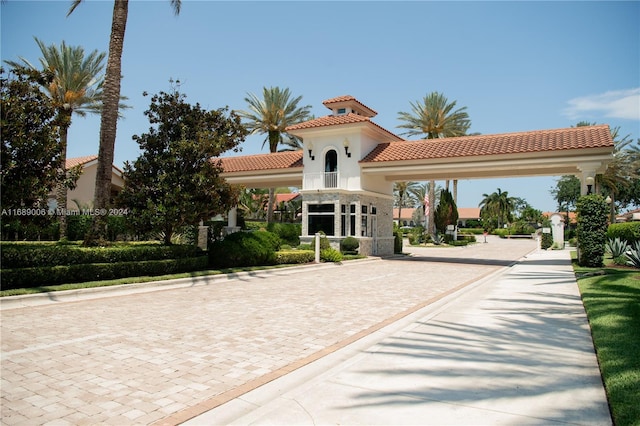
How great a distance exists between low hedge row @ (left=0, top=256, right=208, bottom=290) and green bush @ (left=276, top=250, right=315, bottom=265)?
460 centimetres

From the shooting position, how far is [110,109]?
1609 cm

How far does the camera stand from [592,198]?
1930 cm

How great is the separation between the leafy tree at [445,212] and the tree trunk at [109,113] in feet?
129

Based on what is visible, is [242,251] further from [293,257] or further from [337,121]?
[337,121]

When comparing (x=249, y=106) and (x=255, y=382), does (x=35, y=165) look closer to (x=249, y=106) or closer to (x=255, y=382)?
(x=255, y=382)

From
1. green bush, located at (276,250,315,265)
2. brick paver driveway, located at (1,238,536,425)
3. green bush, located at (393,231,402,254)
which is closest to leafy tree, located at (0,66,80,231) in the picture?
brick paver driveway, located at (1,238,536,425)

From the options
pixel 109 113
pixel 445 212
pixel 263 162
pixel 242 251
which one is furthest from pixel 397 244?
pixel 109 113

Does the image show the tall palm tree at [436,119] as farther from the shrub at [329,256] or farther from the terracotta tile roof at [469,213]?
the terracotta tile roof at [469,213]

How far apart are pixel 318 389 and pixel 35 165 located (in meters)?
11.2

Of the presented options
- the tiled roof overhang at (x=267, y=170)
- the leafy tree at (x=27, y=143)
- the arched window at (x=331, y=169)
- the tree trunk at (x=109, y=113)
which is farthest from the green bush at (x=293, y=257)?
the leafy tree at (x=27, y=143)

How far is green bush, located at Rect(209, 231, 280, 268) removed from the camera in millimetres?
18219

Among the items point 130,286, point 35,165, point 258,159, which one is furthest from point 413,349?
point 258,159

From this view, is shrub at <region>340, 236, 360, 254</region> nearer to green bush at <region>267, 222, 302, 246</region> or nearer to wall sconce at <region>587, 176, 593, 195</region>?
green bush at <region>267, 222, 302, 246</region>

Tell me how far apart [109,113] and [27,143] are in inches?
173
